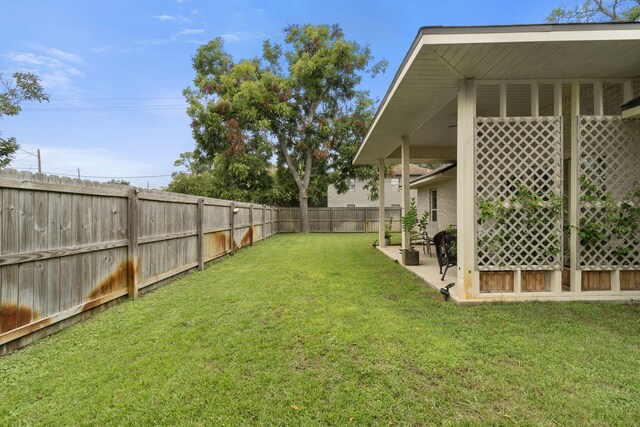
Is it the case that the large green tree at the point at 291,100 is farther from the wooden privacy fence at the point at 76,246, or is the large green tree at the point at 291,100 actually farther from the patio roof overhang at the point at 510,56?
the patio roof overhang at the point at 510,56

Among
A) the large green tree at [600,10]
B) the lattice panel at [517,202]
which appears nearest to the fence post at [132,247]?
the lattice panel at [517,202]

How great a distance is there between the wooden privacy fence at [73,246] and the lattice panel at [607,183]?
5987 mm

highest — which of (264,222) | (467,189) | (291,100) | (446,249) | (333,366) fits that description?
(291,100)

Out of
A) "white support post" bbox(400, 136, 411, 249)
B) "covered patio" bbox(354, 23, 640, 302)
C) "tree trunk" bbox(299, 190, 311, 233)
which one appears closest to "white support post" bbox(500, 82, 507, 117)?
"covered patio" bbox(354, 23, 640, 302)

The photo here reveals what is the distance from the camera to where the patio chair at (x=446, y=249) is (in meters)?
5.25

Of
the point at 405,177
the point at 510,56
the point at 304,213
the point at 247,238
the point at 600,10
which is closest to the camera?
the point at 510,56

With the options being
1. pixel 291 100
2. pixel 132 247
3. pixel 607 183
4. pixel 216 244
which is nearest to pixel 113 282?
pixel 132 247

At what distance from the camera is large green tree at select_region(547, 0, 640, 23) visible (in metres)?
14.4

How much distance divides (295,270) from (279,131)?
13183 millimetres

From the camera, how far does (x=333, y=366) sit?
2549 millimetres

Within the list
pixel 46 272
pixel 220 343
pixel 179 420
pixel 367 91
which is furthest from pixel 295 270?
pixel 367 91

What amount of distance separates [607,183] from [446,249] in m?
2.24

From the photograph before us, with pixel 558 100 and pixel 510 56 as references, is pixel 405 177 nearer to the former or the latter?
pixel 558 100

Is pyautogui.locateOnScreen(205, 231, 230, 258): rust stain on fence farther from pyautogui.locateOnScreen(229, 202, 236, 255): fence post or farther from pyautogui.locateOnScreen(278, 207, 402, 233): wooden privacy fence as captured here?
pyautogui.locateOnScreen(278, 207, 402, 233): wooden privacy fence
